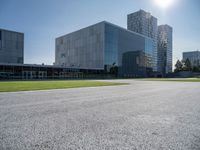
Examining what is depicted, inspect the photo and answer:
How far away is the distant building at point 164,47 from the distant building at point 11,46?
110527 millimetres

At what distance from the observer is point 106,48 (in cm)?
7581

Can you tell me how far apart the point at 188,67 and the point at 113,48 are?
212 feet

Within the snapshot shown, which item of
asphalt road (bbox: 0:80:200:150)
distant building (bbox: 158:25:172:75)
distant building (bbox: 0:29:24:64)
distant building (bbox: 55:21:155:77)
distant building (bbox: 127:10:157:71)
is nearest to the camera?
asphalt road (bbox: 0:80:200:150)

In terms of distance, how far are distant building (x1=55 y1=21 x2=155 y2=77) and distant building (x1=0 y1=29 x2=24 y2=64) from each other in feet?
86.8

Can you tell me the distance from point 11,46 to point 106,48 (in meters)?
40.5

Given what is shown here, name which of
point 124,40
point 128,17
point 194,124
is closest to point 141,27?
point 128,17

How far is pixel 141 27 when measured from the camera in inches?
5413

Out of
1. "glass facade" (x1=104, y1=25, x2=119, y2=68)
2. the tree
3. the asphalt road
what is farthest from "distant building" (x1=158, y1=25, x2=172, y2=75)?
the asphalt road

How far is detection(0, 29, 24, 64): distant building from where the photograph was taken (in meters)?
68.9

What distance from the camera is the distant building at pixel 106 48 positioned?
250 feet

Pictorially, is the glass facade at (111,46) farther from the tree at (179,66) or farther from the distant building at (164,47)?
the distant building at (164,47)

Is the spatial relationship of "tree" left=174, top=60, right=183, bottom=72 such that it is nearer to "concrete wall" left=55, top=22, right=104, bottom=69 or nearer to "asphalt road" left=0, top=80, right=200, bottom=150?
"concrete wall" left=55, top=22, right=104, bottom=69

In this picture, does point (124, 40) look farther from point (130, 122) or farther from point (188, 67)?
point (130, 122)

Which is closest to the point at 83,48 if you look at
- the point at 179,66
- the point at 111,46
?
the point at 111,46
